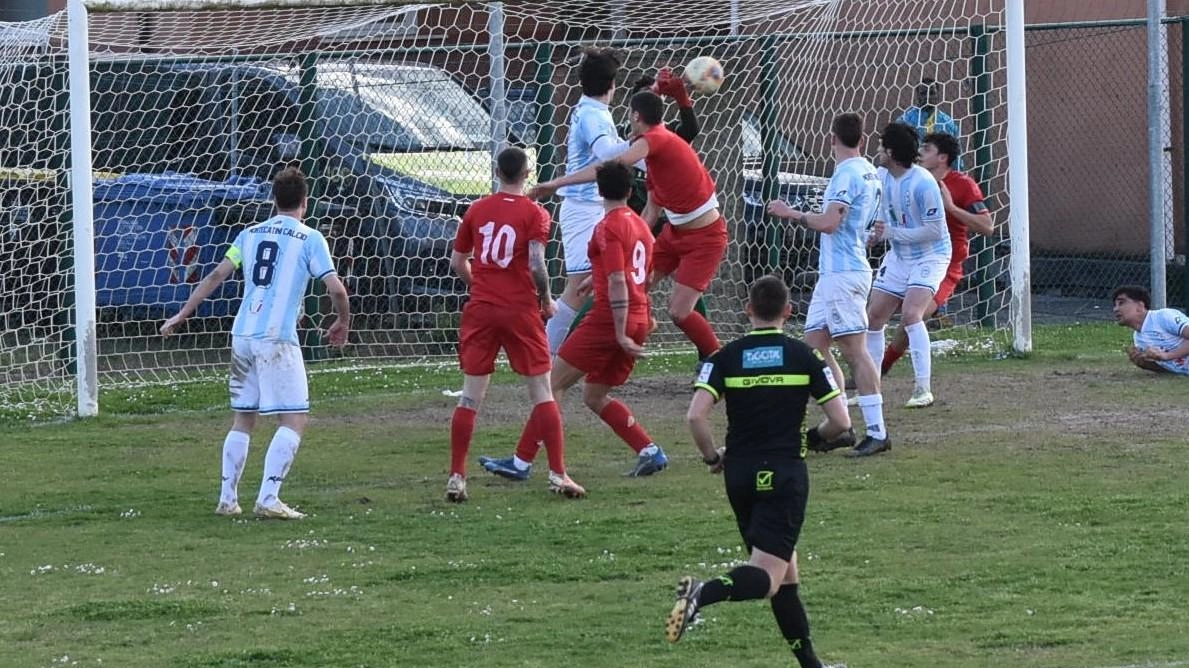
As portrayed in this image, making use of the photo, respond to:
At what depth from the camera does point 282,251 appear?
8.66 m

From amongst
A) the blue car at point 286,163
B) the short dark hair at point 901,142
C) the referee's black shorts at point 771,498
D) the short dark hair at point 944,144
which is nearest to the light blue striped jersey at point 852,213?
the short dark hair at point 901,142

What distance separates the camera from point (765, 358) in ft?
20.1

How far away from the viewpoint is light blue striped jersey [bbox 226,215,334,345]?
8672 mm

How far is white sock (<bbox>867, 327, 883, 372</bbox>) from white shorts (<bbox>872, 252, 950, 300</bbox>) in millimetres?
265

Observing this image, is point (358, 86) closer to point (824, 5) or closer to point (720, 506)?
point (824, 5)

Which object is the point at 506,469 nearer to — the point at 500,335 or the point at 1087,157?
the point at 500,335

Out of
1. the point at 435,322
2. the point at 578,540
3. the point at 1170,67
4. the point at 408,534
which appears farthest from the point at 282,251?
the point at 1170,67

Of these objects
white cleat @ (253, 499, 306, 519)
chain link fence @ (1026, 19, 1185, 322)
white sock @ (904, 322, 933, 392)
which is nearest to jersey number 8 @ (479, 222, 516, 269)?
white cleat @ (253, 499, 306, 519)

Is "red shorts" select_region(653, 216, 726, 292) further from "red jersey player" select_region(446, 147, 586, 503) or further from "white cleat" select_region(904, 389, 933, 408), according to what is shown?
"white cleat" select_region(904, 389, 933, 408)

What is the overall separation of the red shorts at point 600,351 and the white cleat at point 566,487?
59 cm

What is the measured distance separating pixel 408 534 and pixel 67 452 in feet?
11.4

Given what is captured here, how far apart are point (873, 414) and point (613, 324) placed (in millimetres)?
1729

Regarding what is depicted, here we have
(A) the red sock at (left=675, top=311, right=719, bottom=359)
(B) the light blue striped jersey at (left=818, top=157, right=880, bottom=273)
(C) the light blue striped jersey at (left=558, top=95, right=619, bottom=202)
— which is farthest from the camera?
(A) the red sock at (left=675, top=311, right=719, bottom=359)

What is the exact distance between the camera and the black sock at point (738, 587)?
18.9ft
